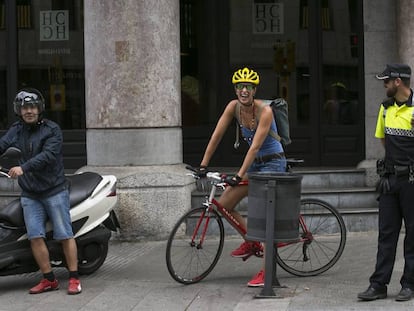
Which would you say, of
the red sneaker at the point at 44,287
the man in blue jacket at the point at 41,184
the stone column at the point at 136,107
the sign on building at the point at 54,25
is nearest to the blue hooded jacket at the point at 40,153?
the man in blue jacket at the point at 41,184

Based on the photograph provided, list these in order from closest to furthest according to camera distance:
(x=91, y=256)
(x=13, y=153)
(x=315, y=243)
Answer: (x=13, y=153), (x=315, y=243), (x=91, y=256)

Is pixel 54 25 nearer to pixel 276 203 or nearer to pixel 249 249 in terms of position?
pixel 249 249

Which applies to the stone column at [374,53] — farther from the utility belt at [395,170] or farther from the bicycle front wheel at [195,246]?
the utility belt at [395,170]

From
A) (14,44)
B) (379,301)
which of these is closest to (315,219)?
(379,301)

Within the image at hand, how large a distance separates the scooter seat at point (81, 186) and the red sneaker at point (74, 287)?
713mm

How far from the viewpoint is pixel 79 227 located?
7.88 meters

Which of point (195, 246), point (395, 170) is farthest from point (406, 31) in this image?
point (195, 246)

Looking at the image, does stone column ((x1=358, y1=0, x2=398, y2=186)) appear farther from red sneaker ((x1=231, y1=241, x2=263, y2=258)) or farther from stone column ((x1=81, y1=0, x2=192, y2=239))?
red sneaker ((x1=231, y1=241, x2=263, y2=258))

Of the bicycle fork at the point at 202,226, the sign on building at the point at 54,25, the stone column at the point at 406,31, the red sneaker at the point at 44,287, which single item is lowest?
the red sneaker at the point at 44,287

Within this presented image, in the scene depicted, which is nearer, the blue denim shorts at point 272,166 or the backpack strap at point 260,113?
the backpack strap at point 260,113

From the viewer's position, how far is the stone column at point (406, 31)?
415 inches

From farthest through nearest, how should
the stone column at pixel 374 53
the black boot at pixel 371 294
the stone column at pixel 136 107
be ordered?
1. the stone column at pixel 374 53
2. the stone column at pixel 136 107
3. the black boot at pixel 371 294

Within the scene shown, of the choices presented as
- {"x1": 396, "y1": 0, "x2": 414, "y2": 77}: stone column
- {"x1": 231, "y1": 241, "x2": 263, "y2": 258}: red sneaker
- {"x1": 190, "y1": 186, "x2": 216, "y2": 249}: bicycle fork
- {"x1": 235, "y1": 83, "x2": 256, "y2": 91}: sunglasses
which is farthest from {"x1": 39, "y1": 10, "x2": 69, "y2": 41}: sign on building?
{"x1": 231, "y1": 241, "x2": 263, "y2": 258}: red sneaker

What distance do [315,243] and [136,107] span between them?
10.4 ft
